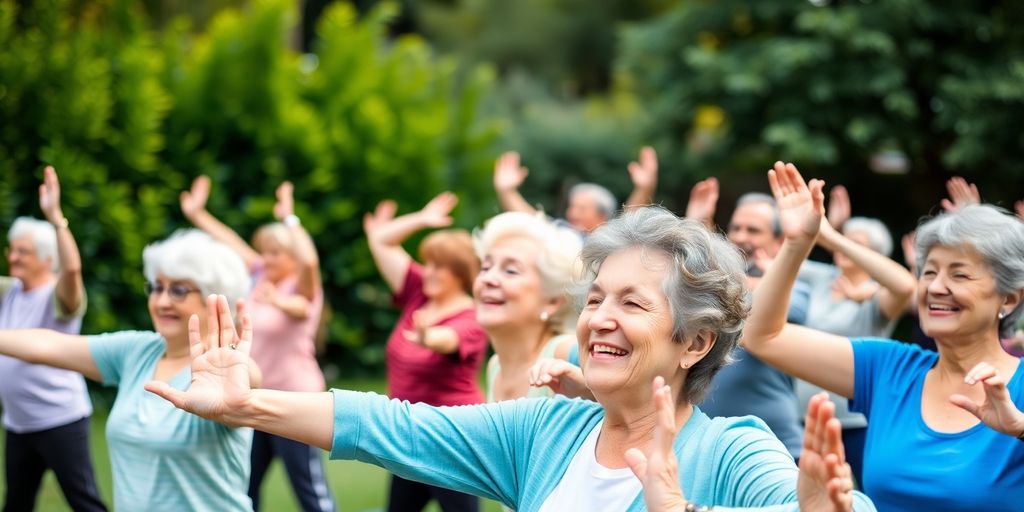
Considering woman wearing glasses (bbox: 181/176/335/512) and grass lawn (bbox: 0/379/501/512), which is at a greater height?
woman wearing glasses (bbox: 181/176/335/512)

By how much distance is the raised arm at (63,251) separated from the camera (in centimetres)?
491

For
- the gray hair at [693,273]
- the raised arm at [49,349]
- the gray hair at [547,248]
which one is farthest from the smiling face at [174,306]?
the gray hair at [693,273]

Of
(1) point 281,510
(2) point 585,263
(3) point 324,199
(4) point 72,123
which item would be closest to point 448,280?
(1) point 281,510

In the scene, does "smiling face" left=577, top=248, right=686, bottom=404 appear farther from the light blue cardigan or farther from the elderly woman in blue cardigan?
the light blue cardigan

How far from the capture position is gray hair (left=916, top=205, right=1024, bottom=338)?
3.36 metres

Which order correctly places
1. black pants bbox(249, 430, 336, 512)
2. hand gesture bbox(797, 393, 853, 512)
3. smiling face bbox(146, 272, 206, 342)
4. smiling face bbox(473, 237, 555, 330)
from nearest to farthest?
hand gesture bbox(797, 393, 853, 512), smiling face bbox(146, 272, 206, 342), smiling face bbox(473, 237, 555, 330), black pants bbox(249, 430, 336, 512)

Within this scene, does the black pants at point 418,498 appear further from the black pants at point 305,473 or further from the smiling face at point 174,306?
the smiling face at point 174,306

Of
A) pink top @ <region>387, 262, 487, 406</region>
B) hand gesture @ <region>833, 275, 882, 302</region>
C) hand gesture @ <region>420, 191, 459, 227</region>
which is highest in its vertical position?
hand gesture @ <region>420, 191, 459, 227</region>

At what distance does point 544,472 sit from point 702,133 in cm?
1739

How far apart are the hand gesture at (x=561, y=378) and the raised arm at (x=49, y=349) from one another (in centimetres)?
167

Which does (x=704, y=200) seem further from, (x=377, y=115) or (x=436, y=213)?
(x=377, y=115)

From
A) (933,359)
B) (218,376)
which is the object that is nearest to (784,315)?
(933,359)

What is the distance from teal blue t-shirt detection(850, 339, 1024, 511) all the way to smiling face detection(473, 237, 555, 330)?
130 centimetres

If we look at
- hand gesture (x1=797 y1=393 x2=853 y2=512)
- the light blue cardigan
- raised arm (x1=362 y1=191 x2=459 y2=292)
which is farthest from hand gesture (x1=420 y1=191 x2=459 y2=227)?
hand gesture (x1=797 y1=393 x2=853 y2=512)
